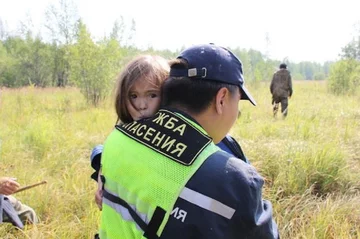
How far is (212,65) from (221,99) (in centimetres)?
9

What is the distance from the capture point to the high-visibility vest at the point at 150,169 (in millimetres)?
812

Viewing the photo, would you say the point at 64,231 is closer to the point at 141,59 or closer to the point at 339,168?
the point at 141,59

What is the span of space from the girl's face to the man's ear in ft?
1.92

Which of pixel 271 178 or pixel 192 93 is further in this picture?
pixel 271 178

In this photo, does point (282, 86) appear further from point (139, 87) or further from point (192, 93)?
point (192, 93)

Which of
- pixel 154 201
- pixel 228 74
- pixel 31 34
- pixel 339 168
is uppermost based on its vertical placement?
pixel 31 34

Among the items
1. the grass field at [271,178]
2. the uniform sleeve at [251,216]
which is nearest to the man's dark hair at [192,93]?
the uniform sleeve at [251,216]

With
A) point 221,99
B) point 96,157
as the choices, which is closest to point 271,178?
point 96,157

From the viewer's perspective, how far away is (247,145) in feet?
13.4

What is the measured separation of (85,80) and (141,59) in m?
11.9

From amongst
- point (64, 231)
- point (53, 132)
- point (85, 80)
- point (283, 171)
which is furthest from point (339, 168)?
point (85, 80)

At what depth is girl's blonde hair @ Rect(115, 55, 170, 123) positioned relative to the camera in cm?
152

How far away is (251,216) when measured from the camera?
804 millimetres

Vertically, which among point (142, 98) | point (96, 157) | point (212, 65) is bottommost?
point (96, 157)
